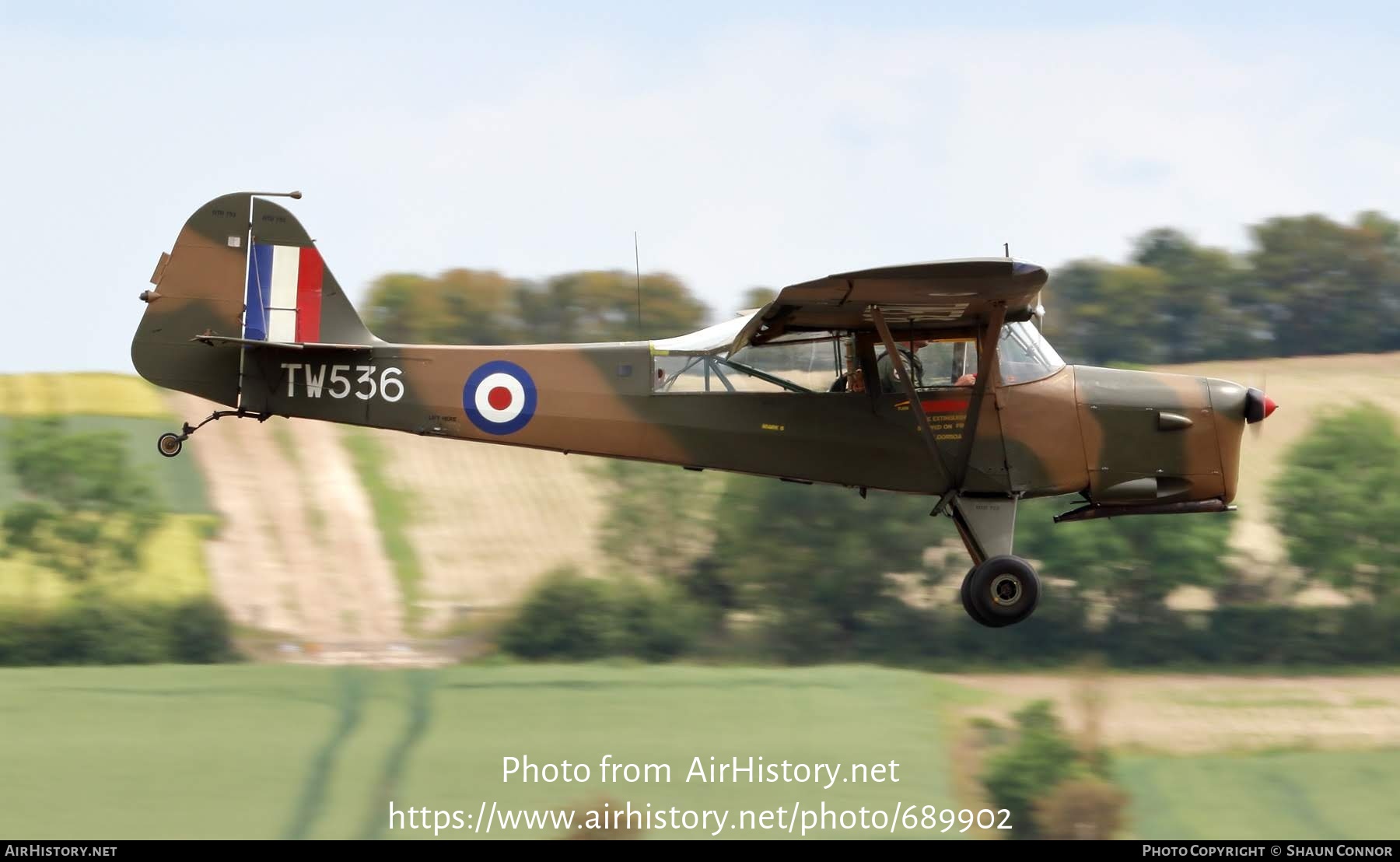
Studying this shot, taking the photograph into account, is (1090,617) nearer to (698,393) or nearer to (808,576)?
(808,576)

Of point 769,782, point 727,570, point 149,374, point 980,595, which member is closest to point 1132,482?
point 980,595

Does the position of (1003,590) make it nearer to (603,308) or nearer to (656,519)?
(656,519)

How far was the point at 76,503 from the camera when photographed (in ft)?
143

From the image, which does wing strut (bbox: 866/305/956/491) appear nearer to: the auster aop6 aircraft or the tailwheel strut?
the auster aop6 aircraft

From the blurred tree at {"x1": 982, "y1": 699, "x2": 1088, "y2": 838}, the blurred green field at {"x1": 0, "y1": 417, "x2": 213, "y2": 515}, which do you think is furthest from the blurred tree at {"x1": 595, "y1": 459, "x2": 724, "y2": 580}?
the blurred tree at {"x1": 982, "y1": 699, "x2": 1088, "y2": 838}

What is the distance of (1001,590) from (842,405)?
176 centimetres

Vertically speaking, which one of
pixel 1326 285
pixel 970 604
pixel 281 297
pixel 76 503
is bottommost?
pixel 76 503

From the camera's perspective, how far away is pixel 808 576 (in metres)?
44.2

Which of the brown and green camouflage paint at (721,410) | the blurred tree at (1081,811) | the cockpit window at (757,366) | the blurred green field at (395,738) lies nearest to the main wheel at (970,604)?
the brown and green camouflage paint at (721,410)

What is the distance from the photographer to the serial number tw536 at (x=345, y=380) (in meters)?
12.1

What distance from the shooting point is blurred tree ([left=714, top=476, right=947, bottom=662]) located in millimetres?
43281

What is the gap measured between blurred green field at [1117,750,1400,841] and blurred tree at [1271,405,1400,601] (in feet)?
40.6

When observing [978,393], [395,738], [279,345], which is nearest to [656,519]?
[395,738]

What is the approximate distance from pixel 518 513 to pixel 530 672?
311 inches
